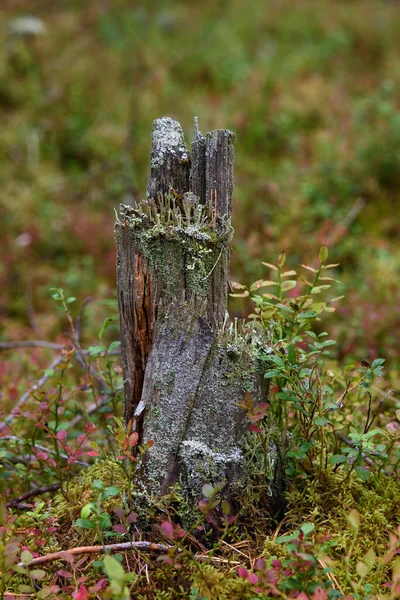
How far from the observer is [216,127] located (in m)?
7.72

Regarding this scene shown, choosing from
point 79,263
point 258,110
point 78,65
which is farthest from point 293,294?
point 78,65

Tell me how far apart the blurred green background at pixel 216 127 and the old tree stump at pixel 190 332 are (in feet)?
4.97

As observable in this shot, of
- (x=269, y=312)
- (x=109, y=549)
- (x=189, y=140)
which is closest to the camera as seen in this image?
(x=109, y=549)

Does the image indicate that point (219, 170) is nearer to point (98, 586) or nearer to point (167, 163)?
point (167, 163)

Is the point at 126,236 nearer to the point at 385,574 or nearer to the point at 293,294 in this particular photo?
the point at 385,574

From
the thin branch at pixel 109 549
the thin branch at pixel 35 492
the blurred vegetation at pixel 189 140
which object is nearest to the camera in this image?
the thin branch at pixel 109 549

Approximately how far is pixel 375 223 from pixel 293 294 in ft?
7.11

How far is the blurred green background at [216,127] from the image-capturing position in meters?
5.38

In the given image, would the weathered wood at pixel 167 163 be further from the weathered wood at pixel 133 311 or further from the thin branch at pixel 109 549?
the thin branch at pixel 109 549

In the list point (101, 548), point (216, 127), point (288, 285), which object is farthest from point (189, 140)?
point (101, 548)

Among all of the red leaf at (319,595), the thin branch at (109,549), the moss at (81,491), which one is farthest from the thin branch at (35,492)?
the red leaf at (319,595)

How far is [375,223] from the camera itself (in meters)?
5.99

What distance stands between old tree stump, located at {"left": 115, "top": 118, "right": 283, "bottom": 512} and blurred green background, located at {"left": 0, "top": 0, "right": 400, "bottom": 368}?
152 cm

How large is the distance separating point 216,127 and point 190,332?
6.50 metres
